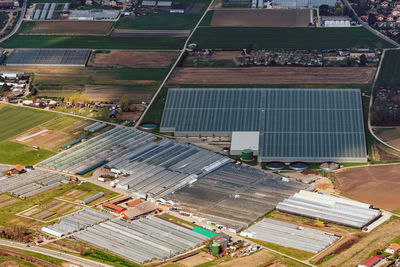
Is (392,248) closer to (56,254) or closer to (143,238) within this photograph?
(143,238)

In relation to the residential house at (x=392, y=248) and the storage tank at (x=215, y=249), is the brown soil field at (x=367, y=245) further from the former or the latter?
the storage tank at (x=215, y=249)

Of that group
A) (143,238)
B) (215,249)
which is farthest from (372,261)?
(143,238)

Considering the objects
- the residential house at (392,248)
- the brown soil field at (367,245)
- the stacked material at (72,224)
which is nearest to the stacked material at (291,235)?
the brown soil field at (367,245)

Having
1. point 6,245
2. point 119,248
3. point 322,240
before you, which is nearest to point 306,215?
point 322,240

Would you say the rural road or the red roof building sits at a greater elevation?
the red roof building

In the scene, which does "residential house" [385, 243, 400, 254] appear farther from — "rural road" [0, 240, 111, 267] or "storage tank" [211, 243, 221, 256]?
"rural road" [0, 240, 111, 267]

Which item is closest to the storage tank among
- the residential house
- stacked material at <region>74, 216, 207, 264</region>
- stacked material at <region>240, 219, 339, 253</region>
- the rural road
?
stacked material at <region>74, 216, 207, 264</region>
